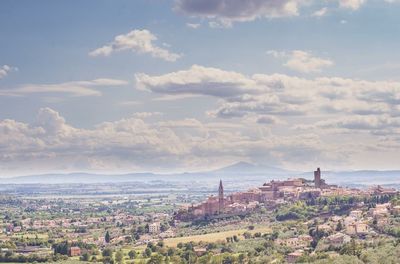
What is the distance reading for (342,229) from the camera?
3342 inches

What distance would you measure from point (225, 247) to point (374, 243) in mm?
18542

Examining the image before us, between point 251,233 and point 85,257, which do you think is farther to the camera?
point 251,233

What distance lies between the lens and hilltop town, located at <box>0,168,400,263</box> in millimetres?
69000

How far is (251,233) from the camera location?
9288cm

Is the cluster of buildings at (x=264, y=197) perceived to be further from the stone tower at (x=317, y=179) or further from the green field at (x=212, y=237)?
the green field at (x=212, y=237)

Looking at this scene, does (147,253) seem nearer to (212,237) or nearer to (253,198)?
(212,237)

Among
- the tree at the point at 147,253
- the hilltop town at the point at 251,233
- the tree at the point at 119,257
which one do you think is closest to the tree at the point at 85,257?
the hilltop town at the point at 251,233

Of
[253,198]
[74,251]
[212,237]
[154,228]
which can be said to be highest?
[253,198]

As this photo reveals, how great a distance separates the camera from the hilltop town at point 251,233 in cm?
6900

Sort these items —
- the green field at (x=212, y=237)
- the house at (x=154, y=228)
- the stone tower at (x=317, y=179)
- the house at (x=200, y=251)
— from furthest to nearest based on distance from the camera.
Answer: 1. the stone tower at (x=317, y=179)
2. the house at (x=154, y=228)
3. the green field at (x=212, y=237)
4. the house at (x=200, y=251)

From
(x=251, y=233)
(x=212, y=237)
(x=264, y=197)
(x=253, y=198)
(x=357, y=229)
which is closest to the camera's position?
(x=357, y=229)

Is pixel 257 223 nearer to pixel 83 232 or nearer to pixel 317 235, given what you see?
pixel 317 235

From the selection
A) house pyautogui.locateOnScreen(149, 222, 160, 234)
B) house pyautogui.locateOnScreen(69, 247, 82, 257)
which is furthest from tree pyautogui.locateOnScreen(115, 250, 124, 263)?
house pyautogui.locateOnScreen(149, 222, 160, 234)

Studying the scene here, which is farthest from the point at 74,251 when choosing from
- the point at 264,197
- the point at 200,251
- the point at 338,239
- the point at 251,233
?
the point at 264,197
